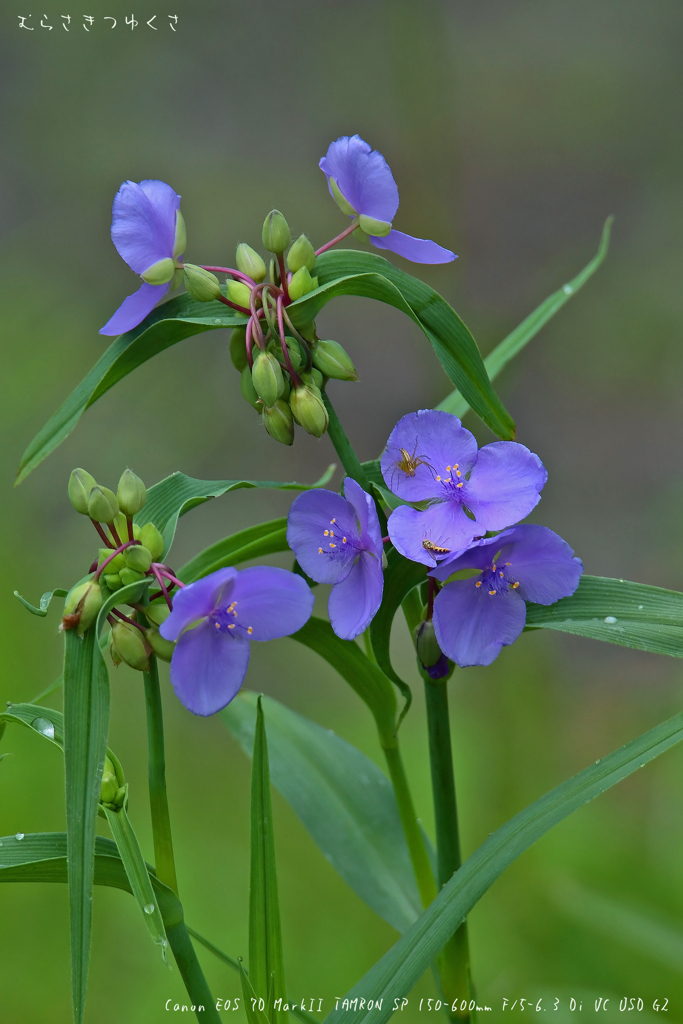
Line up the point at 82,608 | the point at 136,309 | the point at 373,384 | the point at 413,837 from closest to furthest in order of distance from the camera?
the point at 82,608 < the point at 136,309 < the point at 413,837 < the point at 373,384

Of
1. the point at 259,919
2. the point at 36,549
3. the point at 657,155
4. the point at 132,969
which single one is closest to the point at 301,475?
the point at 36,549

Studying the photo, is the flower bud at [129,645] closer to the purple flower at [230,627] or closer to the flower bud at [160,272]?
the purple flower at [230,627]

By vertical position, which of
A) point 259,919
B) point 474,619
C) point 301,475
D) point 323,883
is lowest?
point 323,883

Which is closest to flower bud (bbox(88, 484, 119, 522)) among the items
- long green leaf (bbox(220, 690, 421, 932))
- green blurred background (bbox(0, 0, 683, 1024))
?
long green leaf (bbox(220, 690, 421, 932))

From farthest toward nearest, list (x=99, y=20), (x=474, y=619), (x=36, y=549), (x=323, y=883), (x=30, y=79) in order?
(x=30, y=79) < (x=99, y=20) < (x=36, y=549) < (x=323, y=883) < (x=474, y=619)

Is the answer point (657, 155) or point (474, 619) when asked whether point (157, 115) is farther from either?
point (474, 619)

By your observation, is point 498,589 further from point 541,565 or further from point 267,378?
point 267,378

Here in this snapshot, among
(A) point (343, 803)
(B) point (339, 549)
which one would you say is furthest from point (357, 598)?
(A) point (343, 803)
